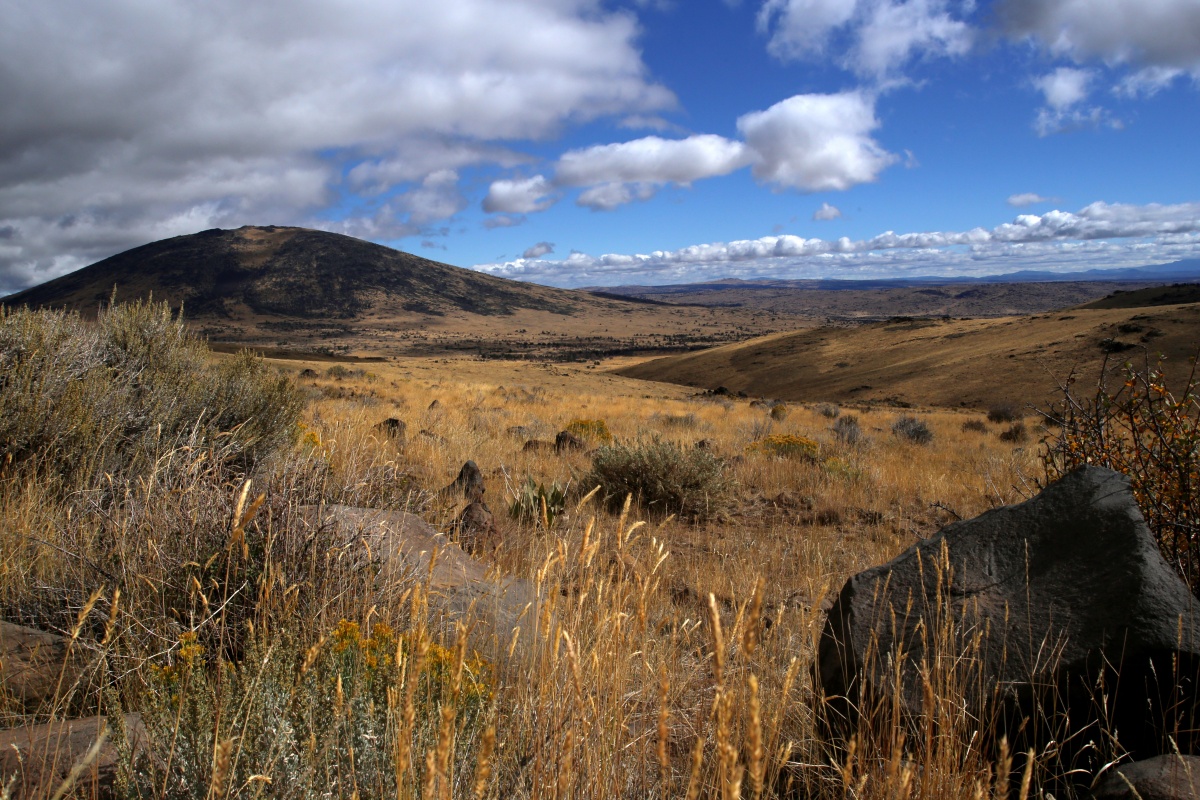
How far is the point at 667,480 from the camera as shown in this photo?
6754 mm

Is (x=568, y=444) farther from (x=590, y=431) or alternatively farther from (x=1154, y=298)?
(x=1154, y=298)

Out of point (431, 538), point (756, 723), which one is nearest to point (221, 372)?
point (431, 538)

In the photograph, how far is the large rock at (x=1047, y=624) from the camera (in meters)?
2.14

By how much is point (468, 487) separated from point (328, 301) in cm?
17756

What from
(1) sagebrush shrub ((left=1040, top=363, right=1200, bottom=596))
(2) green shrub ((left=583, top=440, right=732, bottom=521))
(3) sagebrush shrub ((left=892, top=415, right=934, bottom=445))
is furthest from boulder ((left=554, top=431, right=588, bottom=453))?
(3) sagebrush shrub ((left=892, top=415, right=934, bottom=445))

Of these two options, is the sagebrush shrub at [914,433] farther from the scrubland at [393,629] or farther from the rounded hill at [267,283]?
the rounded hill at [267,283]

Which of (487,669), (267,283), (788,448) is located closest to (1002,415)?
(788,448)

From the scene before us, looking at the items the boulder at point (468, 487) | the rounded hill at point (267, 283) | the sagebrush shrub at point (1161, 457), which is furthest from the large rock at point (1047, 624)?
the rounded hill at point (267, 283)

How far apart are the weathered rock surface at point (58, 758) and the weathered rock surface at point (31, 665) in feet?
1.10

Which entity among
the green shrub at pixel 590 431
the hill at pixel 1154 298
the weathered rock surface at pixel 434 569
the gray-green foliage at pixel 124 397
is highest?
the hill at pixel 1154 298

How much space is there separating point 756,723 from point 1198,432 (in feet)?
12.4

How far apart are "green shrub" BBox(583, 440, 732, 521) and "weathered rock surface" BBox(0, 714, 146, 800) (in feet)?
16.0

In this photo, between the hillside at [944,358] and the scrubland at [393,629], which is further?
the hillside at [944,358]

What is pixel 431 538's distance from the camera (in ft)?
13.0
